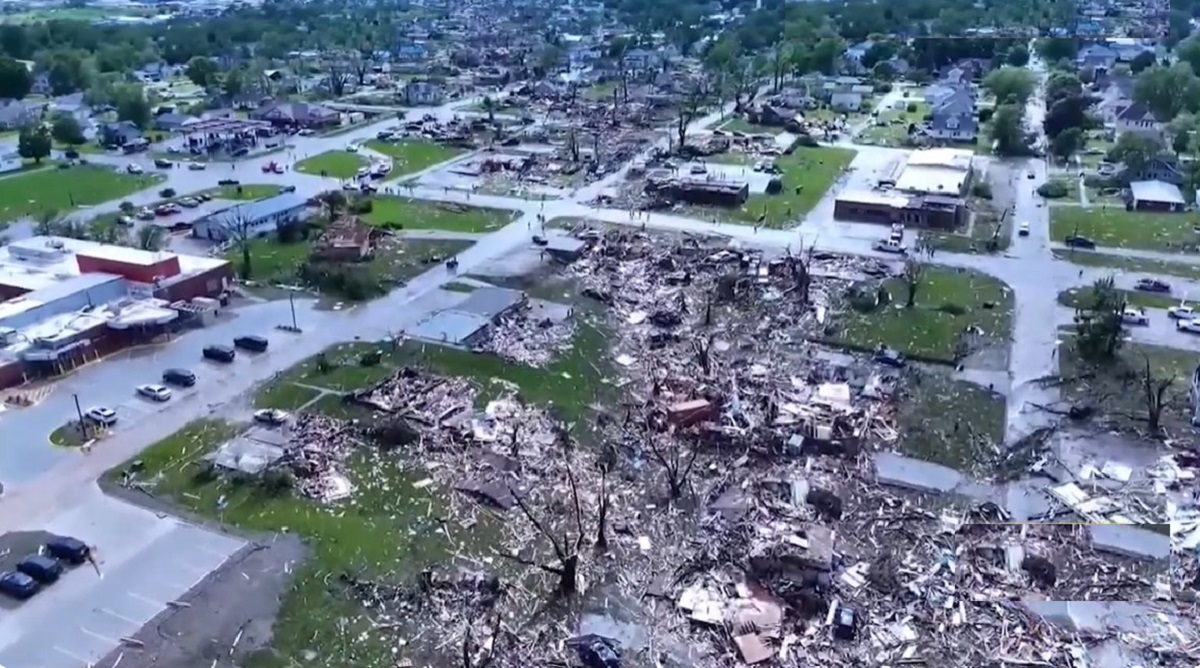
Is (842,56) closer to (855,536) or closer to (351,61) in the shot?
(351,61)

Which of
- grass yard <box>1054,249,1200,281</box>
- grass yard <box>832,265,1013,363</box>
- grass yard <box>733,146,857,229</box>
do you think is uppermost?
grass yard <box>733,146,857,229</box>

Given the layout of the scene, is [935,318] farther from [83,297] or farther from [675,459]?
[83,297]

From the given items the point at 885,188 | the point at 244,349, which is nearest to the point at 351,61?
the point at 885,188

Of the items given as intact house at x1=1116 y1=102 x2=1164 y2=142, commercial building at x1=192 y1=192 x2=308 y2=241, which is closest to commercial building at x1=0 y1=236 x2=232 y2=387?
commercial building at x1=192 y1=192 x2=308 y2=241

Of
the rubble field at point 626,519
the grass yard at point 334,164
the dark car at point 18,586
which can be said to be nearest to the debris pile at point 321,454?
the rubble field at point 626,519

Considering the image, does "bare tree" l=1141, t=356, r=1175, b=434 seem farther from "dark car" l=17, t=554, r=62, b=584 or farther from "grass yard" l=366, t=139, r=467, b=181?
"grass yard" l=366, t=139, r=467, b=181

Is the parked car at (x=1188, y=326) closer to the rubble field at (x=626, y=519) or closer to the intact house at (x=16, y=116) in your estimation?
the rubble field at (x=626, y=519)

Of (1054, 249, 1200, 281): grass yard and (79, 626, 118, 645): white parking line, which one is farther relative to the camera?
(1054, 249, 1200, 281): grass yard
